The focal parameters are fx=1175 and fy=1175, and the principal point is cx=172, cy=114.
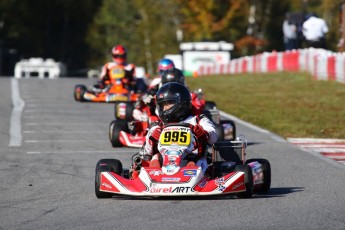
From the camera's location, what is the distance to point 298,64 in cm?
3238

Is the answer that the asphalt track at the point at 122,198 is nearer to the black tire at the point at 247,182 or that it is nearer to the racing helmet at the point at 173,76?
the black tire at the point at 247,182

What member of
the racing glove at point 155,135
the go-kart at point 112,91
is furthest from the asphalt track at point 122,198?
the go-kart at point 112,91

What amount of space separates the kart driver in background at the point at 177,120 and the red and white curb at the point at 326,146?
10.6ft

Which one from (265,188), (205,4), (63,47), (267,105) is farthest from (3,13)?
(265,188)

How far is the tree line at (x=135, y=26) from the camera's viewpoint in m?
64.4

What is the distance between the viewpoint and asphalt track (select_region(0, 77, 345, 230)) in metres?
8.66

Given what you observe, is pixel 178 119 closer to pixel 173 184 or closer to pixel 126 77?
pixel 173 184

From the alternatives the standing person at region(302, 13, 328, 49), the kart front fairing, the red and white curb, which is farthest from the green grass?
the kart front fairing

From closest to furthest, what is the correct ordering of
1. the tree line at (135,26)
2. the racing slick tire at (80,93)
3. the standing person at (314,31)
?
the racing slick tire at (80,93) < the standing person at (314,31) < the tree line at (135,26)

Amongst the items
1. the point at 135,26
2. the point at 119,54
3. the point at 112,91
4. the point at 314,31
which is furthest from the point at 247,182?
the point at 135,26

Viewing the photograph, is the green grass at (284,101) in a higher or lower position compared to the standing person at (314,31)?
lower

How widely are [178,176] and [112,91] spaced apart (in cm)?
1417

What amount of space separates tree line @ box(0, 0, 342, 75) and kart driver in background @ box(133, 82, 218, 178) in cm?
4874

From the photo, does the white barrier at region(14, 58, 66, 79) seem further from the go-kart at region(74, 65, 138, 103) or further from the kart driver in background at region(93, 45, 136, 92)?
the go-kart at region(74, 65, 138, 103)
